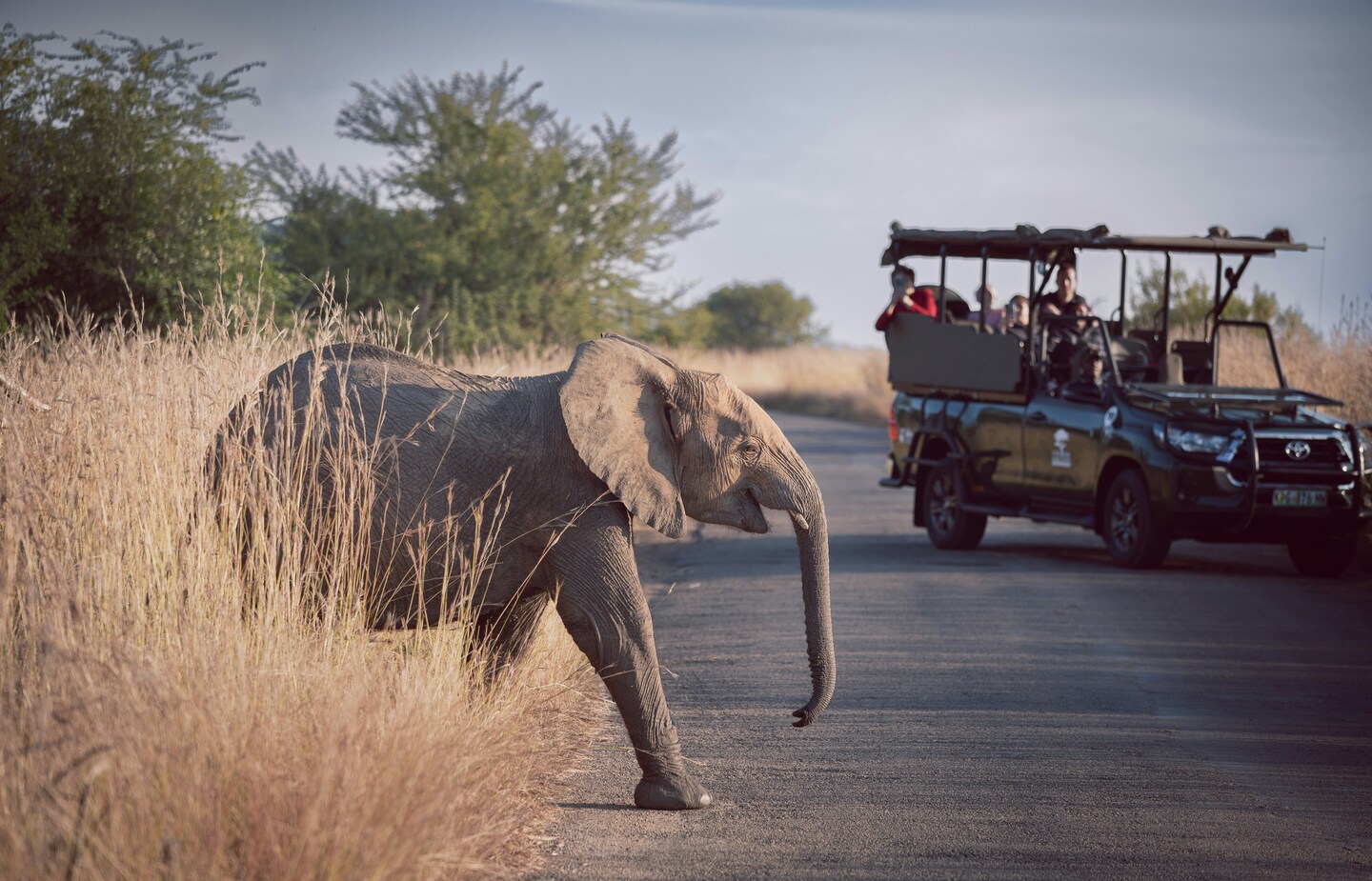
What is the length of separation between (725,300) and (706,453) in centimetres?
8044

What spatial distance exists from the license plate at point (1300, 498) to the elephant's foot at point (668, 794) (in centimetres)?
751

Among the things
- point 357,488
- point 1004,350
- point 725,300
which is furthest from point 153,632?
point 725,300

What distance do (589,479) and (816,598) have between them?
3.33ft

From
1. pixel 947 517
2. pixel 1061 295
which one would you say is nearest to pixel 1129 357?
pixel 1061 295

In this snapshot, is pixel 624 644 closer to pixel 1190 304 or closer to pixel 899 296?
pixel 899 296

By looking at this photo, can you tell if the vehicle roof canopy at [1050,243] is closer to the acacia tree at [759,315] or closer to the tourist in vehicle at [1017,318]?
the tourist in vehicle at [1017,318]

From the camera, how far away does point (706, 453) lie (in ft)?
20.2

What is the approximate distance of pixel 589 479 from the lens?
19.9 feet

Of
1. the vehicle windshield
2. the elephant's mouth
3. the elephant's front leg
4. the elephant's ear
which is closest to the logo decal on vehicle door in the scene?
the vehicle windshield

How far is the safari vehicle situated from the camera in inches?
473

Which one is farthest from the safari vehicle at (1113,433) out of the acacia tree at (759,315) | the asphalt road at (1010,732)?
the acacia tree at (759,315)

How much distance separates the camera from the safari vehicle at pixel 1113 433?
1202cm

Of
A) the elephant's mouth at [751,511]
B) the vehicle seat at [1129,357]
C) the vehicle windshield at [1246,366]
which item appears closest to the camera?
the elephant's mouth at [751,511]

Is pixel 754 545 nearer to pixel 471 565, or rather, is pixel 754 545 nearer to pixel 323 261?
pixel 471 565
